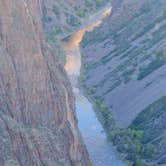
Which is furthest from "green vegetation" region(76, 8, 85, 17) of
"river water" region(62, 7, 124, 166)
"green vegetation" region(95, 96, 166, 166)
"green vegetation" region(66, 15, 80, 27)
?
"green vegetation" region(95, 96, 166, 166)

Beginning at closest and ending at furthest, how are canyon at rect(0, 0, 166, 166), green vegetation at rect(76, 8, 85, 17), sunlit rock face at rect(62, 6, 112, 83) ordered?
canyon at rect(0, 0, 166, 166) → sunlit rock face at rect(62, 6, 112, 83) → green vegetation at rect(76, 8, 85, 17)

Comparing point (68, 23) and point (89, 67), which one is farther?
point (68, 23)

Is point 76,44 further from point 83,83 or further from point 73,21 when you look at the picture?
point 83,83

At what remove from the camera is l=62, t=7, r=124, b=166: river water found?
81350mm

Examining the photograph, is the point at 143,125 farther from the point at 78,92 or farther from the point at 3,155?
the point at 3,155

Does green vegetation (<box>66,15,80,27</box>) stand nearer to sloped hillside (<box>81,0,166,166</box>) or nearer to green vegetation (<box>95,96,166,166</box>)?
sloped hillside (<box>81,0,166,166</box>)

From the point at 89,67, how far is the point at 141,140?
30.1 meters

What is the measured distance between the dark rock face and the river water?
427 inches

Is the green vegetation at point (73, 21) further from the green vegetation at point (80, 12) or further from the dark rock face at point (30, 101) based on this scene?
the dark rock face at point (30, 101)

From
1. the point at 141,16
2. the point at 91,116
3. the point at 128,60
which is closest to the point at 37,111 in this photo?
the point at 91,116

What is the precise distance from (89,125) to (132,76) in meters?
14.2

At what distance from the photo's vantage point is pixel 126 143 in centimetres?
8606

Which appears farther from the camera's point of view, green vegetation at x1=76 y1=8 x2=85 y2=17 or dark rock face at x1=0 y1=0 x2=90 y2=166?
green vegetation at x1=76 y1=8 x2=85 y2=17

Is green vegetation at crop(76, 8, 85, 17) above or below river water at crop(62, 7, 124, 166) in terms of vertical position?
above
